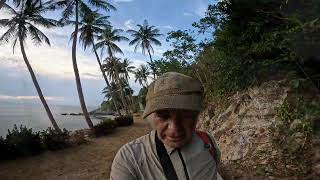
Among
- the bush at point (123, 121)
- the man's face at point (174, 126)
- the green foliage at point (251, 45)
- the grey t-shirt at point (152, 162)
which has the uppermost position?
the green foliage at point (251, 45)

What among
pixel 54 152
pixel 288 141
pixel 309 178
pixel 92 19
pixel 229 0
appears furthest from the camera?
pixel 92 19

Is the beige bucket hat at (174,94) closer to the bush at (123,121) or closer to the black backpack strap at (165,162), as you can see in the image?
the black backpack strap at (165,162)

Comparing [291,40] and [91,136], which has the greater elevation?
[291,40]

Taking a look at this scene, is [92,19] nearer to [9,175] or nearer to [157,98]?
[9,175]

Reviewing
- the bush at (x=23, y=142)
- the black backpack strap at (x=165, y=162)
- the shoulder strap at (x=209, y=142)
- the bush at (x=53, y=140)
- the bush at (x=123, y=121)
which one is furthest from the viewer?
the bush at (x=123, y=121)

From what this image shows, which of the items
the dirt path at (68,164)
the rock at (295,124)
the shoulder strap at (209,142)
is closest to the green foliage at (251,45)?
the rock at (295,124)

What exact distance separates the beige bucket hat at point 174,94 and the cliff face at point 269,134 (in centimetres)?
642

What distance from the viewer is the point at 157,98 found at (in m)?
1.24

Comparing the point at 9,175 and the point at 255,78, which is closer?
the point at 255,78

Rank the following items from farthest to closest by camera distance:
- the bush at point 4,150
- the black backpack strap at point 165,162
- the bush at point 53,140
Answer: the bush at point 53,140 → the bush at point 4,150 → the black backpack strap at point 165,162

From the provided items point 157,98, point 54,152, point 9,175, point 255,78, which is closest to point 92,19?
point 54,152

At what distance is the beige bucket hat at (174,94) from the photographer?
122cm

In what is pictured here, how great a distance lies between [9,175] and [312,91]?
12599 mm

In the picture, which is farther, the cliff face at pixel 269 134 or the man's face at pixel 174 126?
the cliff face at pixel 269 134
